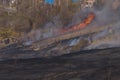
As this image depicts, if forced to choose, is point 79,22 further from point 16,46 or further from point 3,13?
point 3,13

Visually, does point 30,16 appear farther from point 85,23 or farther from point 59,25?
point 85,23

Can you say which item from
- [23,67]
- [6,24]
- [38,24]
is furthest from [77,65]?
[6,24]

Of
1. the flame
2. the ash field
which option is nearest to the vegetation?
the ash field

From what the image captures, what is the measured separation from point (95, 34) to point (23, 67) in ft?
54.1

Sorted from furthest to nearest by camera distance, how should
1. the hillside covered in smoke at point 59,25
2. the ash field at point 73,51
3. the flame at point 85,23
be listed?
1. the flame at point 85,23
2. the hillside covered in smoke at point 59,25
3. the ash field at point 73,51

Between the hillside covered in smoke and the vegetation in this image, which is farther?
the vegetation

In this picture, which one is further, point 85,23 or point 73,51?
point 85,23

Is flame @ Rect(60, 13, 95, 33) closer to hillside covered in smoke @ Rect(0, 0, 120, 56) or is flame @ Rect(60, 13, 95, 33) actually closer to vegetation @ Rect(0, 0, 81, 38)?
hillside covered in smoke @ Rect(0, 0, 120, 56)

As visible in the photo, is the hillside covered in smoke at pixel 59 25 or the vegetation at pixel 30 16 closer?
the hillside covered in smoke at pixel 59 25

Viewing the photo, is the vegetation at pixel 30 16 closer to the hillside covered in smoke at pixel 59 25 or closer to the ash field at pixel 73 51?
the hillside covered in smoke at pixel 59 25

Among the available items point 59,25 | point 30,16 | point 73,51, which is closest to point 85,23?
point 59,25

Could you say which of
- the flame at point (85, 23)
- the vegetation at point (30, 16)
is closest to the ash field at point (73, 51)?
the flame at point (85, 23)

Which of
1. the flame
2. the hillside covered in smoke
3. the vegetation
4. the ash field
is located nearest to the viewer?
the ash field

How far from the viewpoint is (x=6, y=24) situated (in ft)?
169
